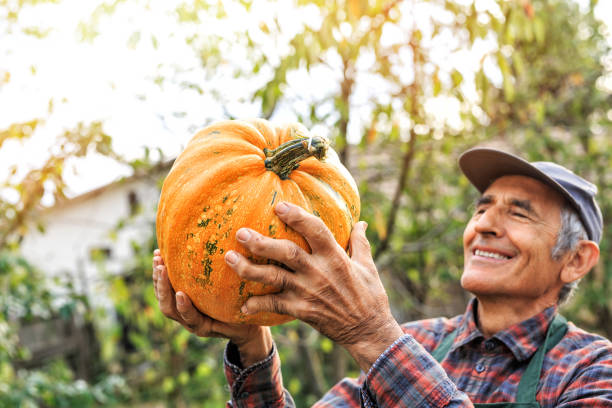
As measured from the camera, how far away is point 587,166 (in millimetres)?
5664

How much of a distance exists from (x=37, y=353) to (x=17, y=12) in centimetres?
470

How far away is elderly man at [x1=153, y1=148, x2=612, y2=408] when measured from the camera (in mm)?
1314

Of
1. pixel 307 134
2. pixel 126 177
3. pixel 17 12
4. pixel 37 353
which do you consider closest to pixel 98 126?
pixel 126 177

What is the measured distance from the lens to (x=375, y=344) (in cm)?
138

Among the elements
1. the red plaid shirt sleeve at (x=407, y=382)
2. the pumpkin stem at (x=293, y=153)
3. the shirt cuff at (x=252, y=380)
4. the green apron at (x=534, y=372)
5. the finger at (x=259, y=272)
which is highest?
the pumpkin stem at (x=293, y=153)

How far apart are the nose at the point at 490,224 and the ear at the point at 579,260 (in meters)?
0.27

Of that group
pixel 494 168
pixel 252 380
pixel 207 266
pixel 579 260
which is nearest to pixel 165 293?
pixel 207 266

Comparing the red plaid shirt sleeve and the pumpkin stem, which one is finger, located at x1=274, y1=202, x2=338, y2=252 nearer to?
the pumpkin stem

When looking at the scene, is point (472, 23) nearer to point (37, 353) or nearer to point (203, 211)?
point (203, 211)

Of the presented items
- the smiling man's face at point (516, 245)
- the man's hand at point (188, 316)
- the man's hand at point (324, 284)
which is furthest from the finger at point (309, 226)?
the smiling man's face at point (516, 245)

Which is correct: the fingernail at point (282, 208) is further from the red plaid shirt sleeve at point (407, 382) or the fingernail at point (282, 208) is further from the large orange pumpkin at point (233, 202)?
the red plaid shirt sleeve at point (407, 382)

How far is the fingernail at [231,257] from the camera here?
4.17 ft

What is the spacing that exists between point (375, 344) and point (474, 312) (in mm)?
839

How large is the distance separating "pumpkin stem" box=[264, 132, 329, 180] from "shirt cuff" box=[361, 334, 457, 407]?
0.52 meters
